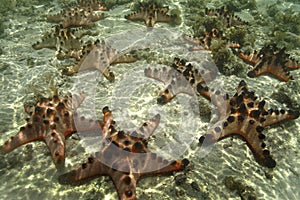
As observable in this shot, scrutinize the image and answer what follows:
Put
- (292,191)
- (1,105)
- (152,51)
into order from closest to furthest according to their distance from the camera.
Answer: (292,191), (1,105), (152,51)

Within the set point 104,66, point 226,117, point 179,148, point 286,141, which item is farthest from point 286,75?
point 104,66

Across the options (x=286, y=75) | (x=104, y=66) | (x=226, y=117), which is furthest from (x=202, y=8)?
(x=226, y=117)

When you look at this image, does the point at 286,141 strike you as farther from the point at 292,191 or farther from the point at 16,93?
the point at 16,93

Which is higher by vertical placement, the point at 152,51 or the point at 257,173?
the point at 152,51

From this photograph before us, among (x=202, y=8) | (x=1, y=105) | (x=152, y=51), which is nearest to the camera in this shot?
(x=1, y=105)

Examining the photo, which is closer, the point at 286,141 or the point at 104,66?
the point at 286,141

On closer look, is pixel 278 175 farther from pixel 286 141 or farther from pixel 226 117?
pixel 226 117

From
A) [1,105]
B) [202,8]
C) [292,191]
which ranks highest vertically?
[202,8]
